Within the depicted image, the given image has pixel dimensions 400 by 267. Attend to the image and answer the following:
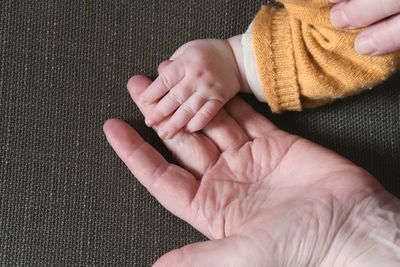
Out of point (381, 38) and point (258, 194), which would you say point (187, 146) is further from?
point (381, 38)

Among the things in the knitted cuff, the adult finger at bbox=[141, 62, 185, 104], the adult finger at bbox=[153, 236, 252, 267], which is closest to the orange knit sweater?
the knitted cuff

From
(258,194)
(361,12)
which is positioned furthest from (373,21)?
(258,194)

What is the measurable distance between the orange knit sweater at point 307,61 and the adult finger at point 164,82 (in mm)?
107

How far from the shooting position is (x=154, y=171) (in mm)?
754

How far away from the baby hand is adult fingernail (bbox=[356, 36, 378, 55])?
181 millimetres

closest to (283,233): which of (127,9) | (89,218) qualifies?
(89,218)

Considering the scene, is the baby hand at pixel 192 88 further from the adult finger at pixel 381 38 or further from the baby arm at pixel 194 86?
the adult finger at pixel 381 38

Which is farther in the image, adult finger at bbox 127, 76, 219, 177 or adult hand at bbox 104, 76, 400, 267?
adult finger at bbox 127, 76, 219, 177

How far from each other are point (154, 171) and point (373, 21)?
0.34m

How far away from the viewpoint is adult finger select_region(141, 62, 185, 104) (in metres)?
0.75

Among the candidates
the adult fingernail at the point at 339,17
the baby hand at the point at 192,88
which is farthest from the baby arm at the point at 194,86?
the adult fingernail at the point at 339,17

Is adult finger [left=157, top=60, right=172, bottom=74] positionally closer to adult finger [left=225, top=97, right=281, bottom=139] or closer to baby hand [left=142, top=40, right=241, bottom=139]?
baby hand [left=142, top=40, right=241, bottom=139]

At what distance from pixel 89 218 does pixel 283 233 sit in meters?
0.29

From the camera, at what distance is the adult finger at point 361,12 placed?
603 millimetres
